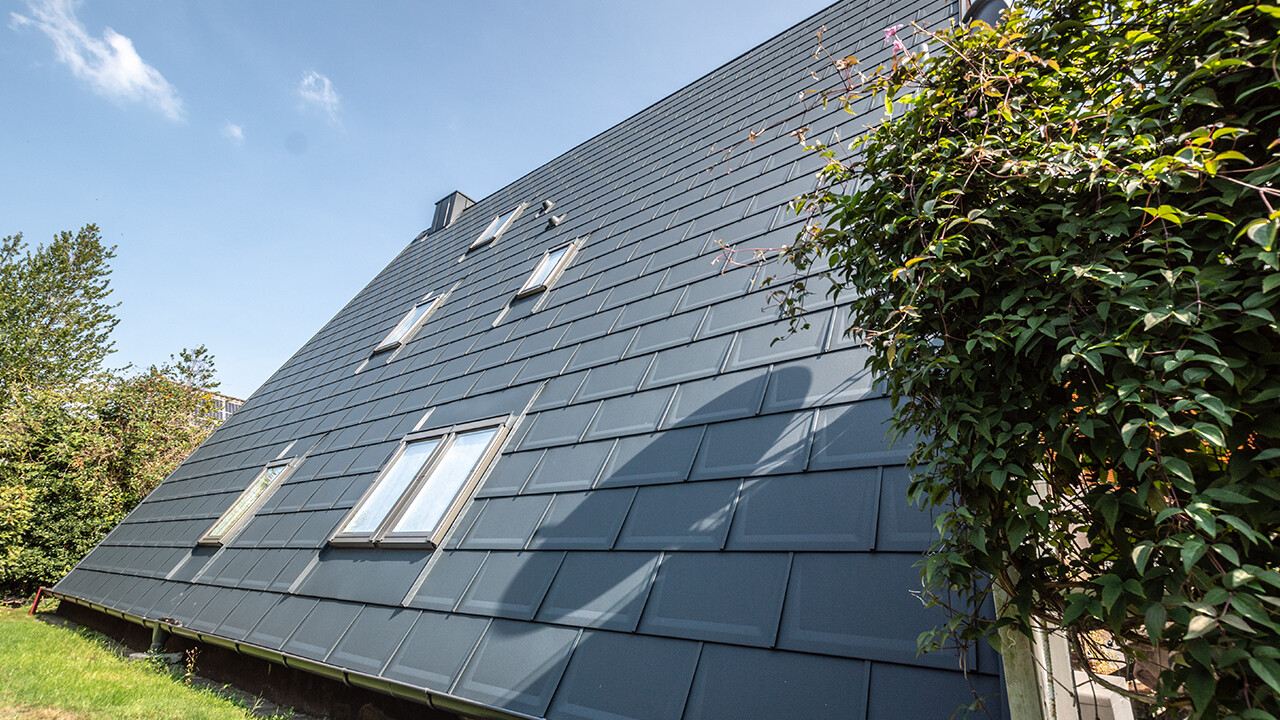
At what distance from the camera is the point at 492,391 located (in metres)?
4.44

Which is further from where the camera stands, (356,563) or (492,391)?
(492,391)

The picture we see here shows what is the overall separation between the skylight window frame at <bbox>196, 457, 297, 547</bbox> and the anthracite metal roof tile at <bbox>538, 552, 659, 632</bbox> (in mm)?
4462

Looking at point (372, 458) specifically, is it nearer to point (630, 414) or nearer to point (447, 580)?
point (447, 580)

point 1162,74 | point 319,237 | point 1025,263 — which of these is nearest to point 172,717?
point 1025,263

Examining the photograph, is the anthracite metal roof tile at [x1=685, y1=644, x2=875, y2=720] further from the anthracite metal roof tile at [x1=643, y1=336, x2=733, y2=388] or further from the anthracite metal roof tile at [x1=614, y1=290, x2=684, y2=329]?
the anthracite metal roof tile at [x1=614, y1=290, x2=684, y2=329]

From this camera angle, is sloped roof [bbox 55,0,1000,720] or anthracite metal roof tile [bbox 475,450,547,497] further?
anthracite metal roof tile [bbox 475,450,547,497]

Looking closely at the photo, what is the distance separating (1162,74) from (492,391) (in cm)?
413

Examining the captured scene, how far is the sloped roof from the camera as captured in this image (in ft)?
6.02

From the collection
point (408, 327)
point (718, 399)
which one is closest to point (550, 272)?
point (408, 327)

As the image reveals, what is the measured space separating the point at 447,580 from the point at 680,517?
146cm

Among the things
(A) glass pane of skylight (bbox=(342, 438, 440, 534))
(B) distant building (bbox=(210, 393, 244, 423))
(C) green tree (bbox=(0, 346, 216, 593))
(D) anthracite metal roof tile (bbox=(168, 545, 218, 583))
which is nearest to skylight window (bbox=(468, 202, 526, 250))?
(A) glass pane of skylight (bbox=(342, 438, 440, 534))

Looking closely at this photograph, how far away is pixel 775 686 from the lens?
5.60 ft

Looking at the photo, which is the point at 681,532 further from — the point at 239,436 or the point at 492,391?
the point at 239,436

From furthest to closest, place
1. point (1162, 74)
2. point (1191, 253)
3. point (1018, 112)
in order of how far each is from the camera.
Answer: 1. point (1018, 112)
2. point (1162, 74)
3. point (1191, 253)
